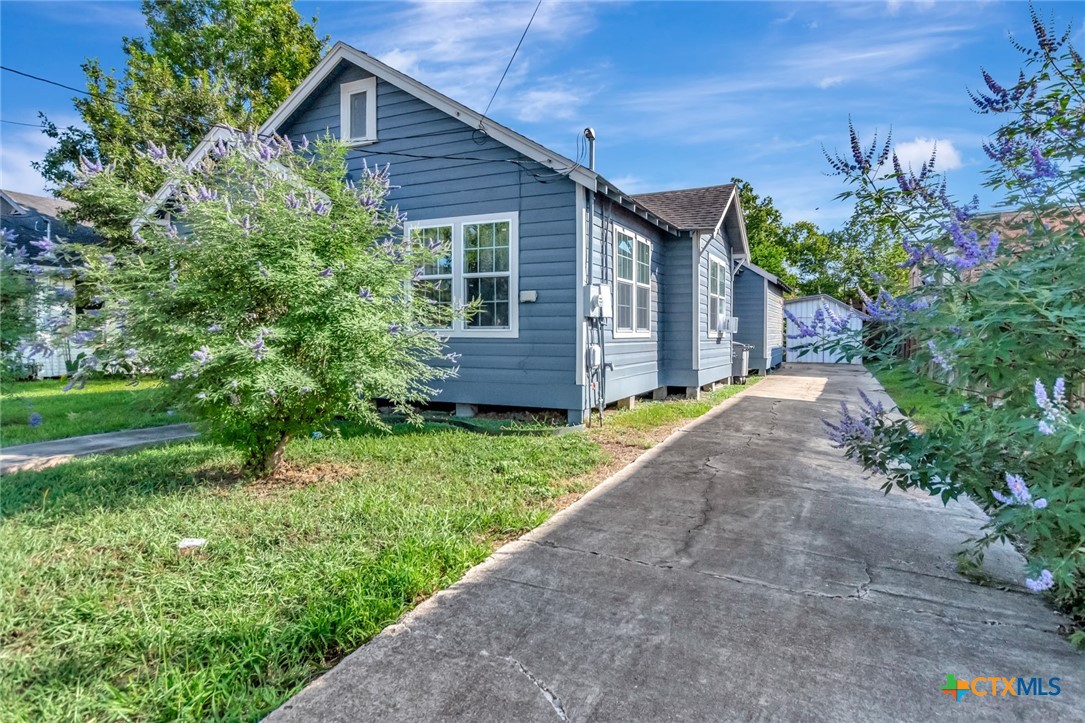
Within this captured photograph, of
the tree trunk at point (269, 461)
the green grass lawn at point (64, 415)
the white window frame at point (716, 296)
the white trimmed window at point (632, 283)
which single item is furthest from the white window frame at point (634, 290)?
the green grass lawn at point (64, 415)

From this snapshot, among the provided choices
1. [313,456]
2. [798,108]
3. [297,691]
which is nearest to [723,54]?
[798,108]

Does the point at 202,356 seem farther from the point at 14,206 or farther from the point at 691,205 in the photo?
the point at 14,206

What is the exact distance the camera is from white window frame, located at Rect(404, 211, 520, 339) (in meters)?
7.46

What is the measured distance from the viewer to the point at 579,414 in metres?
7.27

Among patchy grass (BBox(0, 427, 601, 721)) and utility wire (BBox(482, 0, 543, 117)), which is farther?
utility wire (BBox(482, 0, 543, 117))

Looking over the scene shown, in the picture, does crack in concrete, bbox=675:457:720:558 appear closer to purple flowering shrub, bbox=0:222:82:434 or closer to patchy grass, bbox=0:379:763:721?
patchy grass, bbox=0:379:763:721

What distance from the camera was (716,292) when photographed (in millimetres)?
12539

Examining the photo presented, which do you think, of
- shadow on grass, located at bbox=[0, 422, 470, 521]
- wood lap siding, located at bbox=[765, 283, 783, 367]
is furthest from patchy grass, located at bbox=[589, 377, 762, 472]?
wood lap siding, located at bbox=[765, 283, 783, 367]

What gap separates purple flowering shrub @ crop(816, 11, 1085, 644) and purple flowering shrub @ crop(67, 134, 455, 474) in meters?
3.55

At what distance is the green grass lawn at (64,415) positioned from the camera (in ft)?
22.2

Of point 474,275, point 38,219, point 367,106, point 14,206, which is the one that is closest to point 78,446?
point 474,275

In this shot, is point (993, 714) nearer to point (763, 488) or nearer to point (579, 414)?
point (763, 488)

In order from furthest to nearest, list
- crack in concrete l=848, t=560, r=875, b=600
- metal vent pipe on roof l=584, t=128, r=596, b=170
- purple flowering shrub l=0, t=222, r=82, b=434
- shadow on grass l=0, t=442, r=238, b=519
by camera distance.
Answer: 1. metal vent pipe on roof l=584, t=128, r=596, b=170
2. purple flowering shrub l=0, t=222, r=82, b=434
3. shadow on grass l=0, t=442, r=238, b=519
4. crack in concrete l=848, t=560, r=875, b=600

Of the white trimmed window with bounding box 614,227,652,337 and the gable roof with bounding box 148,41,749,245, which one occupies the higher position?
the gable roof with bounding box 148,41,749,245
